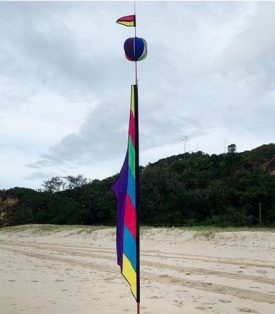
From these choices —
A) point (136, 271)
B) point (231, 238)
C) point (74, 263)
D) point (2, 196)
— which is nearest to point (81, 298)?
point (136, 271)

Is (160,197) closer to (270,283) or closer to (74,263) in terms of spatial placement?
(74,263)

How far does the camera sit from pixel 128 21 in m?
4.81

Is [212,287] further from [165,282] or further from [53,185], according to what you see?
[53,185]

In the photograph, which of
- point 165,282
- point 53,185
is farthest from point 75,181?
point 165,282

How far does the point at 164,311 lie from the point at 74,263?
887cm

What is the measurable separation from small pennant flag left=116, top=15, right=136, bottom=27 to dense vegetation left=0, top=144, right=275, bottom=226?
28.9 metres

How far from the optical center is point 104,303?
25.8 feet

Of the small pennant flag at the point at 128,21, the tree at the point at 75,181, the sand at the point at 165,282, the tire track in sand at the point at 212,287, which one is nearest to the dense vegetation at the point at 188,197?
the tree at the point at 75,181

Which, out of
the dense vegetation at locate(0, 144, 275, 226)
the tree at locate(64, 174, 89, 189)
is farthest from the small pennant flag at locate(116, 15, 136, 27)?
the tree at locate(64, 174, 89, 189)

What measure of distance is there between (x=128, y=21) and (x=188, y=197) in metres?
38.8

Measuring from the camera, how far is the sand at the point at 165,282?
7562mm

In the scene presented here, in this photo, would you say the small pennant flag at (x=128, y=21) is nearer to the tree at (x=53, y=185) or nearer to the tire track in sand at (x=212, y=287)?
the tire track in sand at (x=212, y=287)

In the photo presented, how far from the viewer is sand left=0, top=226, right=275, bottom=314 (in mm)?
7562

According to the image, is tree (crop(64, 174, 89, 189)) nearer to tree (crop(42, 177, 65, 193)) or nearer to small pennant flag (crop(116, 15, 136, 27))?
tree (crop(42, 177, 65, 193))
